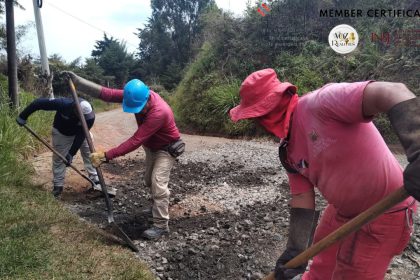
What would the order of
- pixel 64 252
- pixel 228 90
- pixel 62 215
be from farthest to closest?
pixel 228 90, pixel 62 215, pixel 64 252

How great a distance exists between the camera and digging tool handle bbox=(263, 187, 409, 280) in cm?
146

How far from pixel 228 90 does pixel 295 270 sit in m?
9.92

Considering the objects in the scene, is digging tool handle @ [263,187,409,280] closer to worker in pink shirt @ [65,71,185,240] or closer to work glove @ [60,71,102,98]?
worker in pink shirt @ [65,71,185,240]

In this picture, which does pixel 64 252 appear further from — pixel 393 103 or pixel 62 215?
pixel 393 103

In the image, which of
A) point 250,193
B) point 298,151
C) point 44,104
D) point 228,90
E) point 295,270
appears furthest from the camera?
point 228,90

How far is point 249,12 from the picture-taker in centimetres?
1398

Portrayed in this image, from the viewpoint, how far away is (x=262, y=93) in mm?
1854

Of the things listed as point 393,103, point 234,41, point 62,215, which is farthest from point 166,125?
point 234,41

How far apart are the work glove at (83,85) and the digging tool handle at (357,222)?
3.50 m

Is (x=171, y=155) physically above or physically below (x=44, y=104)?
below

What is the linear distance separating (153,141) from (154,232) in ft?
3.30

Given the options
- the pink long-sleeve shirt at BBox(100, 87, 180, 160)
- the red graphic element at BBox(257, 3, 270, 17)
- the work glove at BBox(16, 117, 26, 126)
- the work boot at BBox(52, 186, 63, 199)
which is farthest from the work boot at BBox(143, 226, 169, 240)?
the red graphic element at BBox(257, 3, 270, 17)

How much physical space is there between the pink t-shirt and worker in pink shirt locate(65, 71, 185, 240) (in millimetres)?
2250

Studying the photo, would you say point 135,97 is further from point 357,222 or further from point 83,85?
point 357,222
